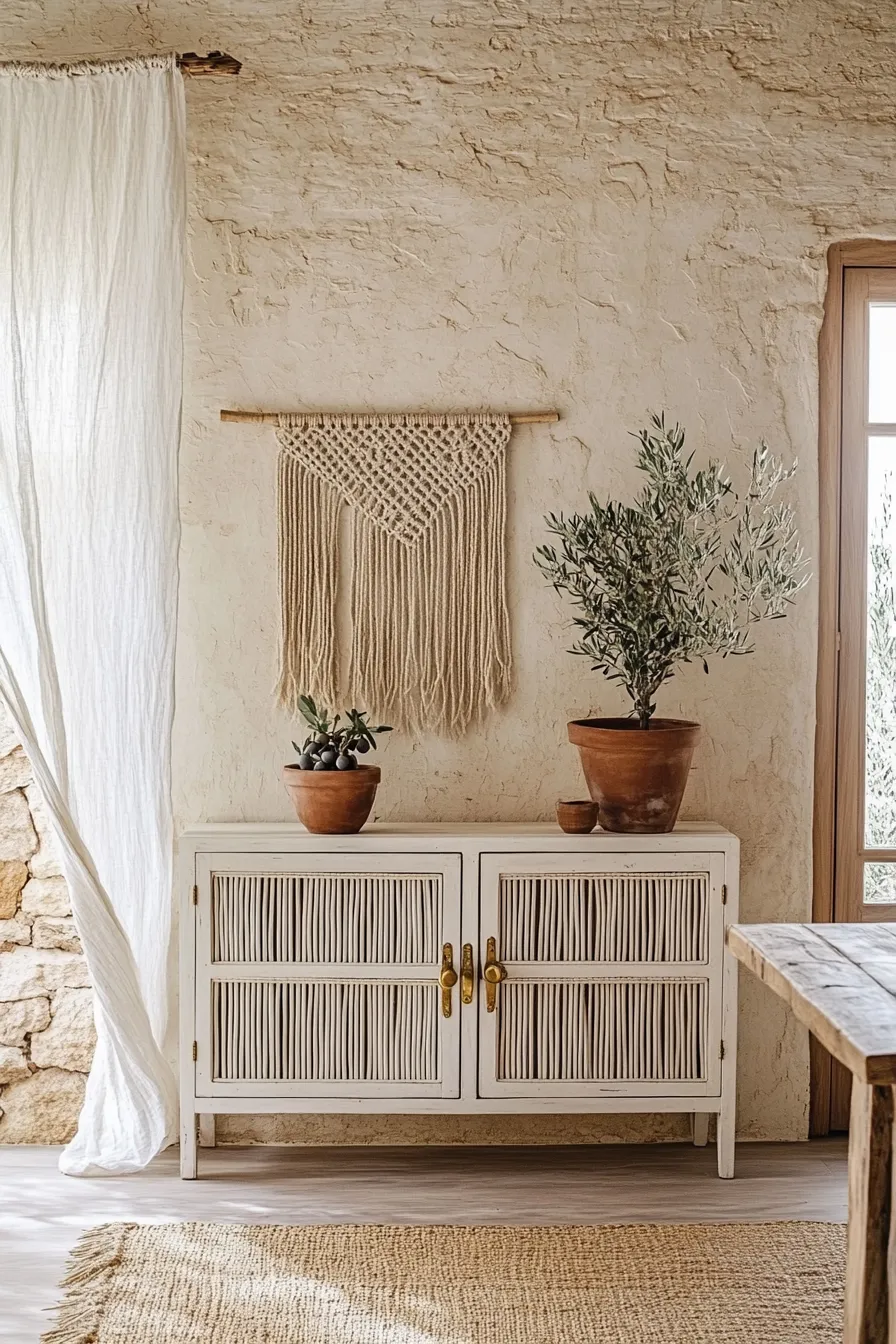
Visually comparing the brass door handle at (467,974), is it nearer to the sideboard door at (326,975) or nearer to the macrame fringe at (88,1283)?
the sideboard door at (326,975)

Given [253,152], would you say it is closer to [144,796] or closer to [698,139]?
[698,139]

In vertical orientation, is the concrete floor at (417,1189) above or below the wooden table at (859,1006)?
below

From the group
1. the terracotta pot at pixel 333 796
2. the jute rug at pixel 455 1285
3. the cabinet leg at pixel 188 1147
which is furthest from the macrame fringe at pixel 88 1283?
the terracotta pot at pixel 333 796

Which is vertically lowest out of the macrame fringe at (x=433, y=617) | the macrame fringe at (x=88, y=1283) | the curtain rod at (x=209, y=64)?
the macrame fringe at (x=88, y=1283)

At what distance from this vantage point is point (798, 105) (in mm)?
2988

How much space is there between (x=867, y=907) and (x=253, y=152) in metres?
2.41

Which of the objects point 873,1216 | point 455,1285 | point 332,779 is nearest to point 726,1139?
point 455,1285

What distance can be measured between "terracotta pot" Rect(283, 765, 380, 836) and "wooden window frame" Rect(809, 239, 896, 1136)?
1142mm

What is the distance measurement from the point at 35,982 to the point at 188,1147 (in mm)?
590

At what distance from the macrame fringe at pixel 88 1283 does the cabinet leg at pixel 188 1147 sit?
240mm

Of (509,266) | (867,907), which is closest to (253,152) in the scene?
(509,266)

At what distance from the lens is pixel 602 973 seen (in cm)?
270

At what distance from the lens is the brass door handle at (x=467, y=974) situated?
2.68m

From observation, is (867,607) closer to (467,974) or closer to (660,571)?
(660,571)
